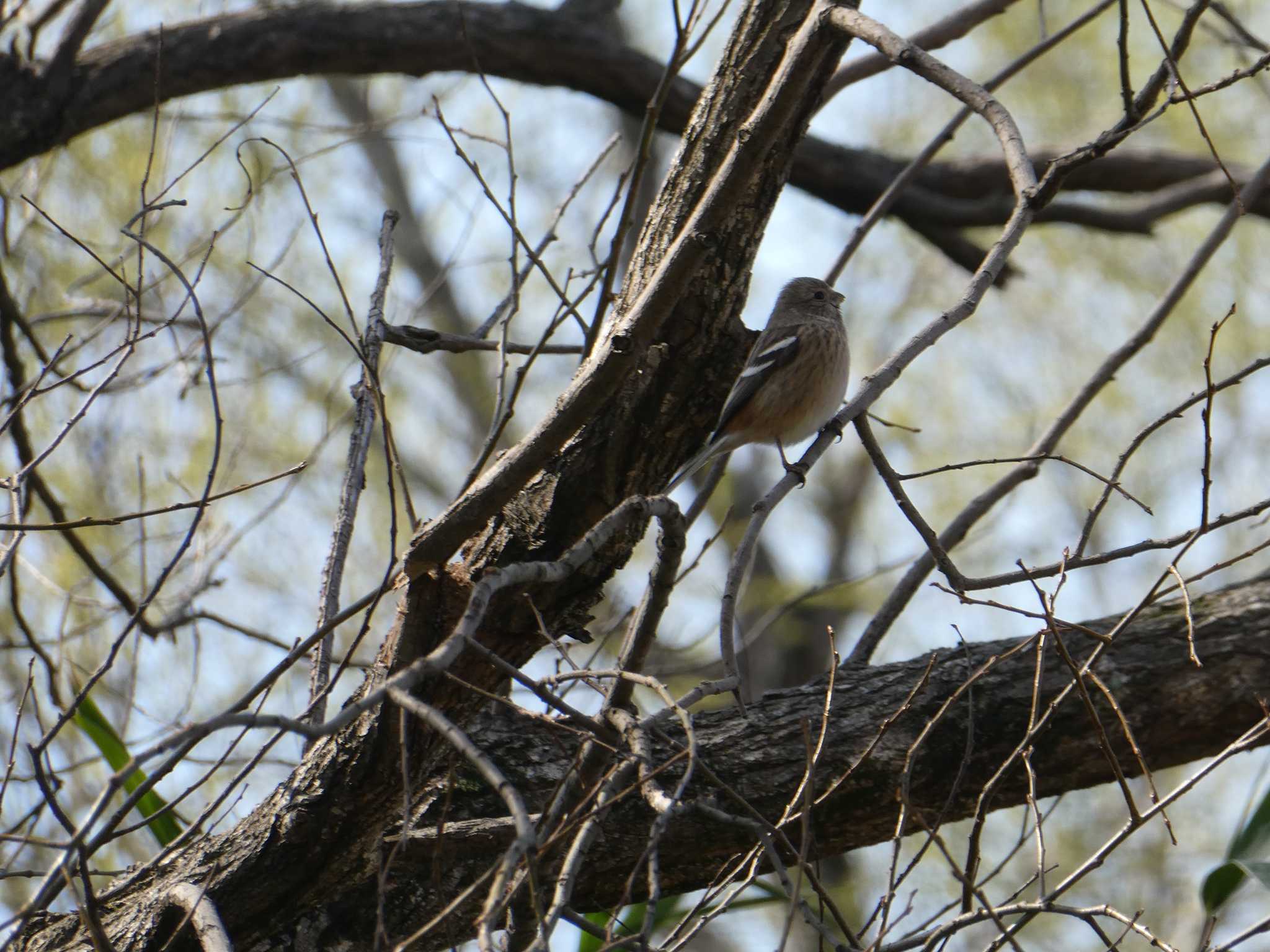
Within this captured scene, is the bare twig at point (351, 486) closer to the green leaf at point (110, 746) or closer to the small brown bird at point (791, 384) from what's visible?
the green leaf at point (110, 746)

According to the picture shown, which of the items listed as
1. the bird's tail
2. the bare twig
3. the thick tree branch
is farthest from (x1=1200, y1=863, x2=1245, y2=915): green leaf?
the thick tree branch

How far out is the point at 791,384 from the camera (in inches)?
191

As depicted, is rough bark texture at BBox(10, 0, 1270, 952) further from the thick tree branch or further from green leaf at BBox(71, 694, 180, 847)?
the thick tree branch

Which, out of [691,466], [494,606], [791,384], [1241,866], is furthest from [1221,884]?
[791,384]

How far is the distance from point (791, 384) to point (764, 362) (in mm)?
157

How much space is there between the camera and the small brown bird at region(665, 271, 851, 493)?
183 inches

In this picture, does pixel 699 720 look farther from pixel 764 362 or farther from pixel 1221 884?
pixel 764 362

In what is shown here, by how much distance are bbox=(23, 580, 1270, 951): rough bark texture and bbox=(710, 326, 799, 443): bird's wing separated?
1.40 m

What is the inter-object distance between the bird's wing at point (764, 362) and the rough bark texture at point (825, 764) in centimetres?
140

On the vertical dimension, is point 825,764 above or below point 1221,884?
above

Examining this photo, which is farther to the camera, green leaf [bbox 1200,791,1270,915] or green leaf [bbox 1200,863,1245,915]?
green leaf [bbox 1200,863,1245,915]

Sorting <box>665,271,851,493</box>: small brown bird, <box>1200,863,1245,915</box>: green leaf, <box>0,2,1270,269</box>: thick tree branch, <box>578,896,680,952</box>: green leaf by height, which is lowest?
<box>1200,863,1245,915</box>: green leaf

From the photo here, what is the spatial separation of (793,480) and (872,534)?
398 inches

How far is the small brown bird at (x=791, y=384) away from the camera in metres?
4.65
